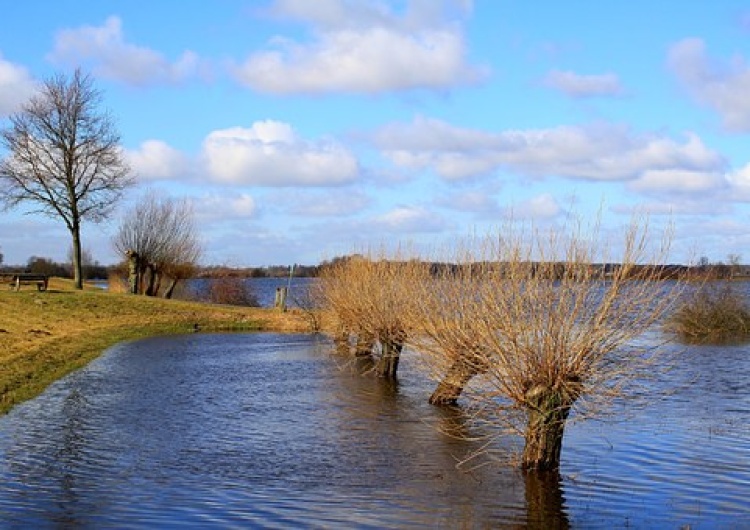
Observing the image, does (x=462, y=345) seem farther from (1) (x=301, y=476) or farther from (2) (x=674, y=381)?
(2) (x=674, y=381)

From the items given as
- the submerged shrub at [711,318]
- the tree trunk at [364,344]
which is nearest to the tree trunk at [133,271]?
the tree trunk at [364,344]

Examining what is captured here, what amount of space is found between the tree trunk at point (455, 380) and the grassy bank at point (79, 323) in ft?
28.4

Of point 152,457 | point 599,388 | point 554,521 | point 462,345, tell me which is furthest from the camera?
point 462,345

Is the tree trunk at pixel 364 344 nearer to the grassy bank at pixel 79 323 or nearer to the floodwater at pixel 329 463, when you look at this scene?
the floodwater at pixel 329 463

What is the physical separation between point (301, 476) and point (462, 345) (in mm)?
3599

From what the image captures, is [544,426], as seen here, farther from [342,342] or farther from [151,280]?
[151,280]

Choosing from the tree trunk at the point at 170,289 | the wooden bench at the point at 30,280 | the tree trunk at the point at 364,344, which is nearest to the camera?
the tree trunk at the point at 364,344

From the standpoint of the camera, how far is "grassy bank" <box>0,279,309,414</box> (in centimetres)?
2256

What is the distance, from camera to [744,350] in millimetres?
30516

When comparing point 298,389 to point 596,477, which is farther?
point 298,389

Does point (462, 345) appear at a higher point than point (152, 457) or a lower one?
higher

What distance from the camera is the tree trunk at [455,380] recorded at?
14089 mm

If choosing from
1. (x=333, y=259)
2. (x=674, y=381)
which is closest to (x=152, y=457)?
(x=674, y=381)

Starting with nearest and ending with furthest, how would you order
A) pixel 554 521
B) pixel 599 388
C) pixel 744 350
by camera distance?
pixel 554 521
pixel 599 388
pixel 744 350
